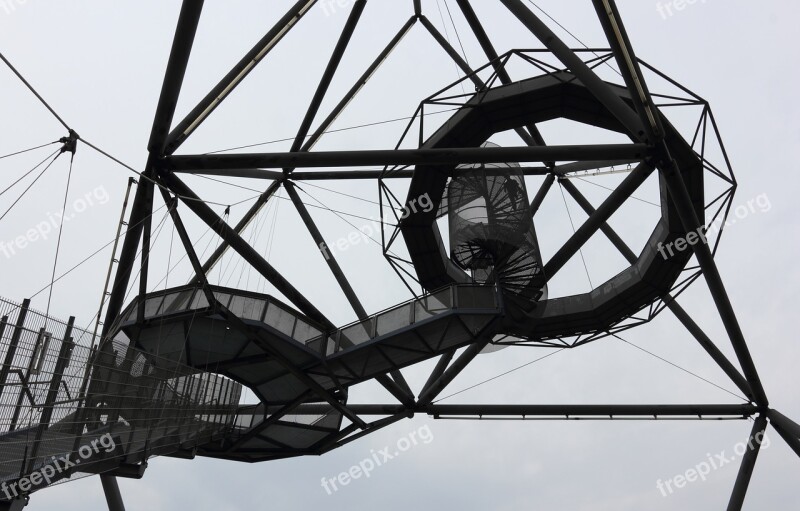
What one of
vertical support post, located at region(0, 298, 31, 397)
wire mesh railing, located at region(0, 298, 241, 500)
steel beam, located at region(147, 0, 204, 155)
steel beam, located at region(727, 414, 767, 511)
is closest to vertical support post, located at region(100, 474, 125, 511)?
wire mesh railing, located at region(0, 298, 241, 500)

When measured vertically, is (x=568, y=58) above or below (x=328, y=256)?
below

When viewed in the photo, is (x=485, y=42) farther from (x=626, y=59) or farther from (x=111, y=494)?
(x=111, y=494)

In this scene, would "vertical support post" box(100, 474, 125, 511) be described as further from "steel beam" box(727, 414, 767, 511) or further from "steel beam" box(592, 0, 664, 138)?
"steel beam" box(727, 414, 767, 511)

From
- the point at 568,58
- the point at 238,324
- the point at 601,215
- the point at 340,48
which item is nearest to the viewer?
the point at 568,58

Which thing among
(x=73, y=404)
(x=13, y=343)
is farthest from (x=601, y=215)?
(x=13, y=343)

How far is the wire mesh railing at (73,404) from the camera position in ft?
33.7

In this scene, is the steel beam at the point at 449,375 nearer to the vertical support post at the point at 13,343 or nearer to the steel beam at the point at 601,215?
the steel beam at the point at 601,215

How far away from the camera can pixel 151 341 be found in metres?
19.3

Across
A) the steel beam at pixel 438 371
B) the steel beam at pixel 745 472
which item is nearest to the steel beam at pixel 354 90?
the steel beam at pixel 438 371

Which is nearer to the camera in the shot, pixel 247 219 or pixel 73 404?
pixel 73 404

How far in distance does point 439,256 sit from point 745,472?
1240 centimetres

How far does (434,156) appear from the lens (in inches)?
601

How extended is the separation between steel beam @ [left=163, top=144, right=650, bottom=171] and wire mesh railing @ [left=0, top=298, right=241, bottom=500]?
493cm

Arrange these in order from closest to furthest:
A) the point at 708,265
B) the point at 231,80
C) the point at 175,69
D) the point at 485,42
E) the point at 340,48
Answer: the point at 175,69 < the point at 231,80 < the point at 708,265 < the point at 340,48 < the point at 485,42
